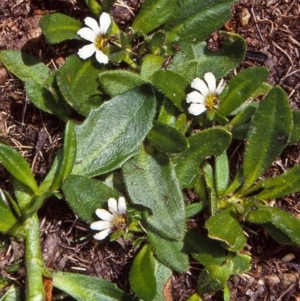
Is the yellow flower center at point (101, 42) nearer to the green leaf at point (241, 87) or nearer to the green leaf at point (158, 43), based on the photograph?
the green leaf at point (158, 43)

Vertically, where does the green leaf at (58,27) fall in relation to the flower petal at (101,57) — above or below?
above

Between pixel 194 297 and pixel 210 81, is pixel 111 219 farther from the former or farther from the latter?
pixel 210 81

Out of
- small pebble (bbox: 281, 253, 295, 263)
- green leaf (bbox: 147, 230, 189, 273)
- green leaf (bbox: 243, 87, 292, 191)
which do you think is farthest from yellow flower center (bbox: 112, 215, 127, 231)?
small pebble (bbox: 281, 253, 295, 263)

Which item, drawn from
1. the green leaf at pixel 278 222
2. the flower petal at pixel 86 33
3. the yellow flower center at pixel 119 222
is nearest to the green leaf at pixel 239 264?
the green leaf at pixel 278 222

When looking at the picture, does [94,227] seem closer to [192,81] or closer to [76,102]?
[76,102]

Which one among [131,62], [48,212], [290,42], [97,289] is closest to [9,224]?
[48,212]

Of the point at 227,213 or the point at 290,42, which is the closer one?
the point at 227,213

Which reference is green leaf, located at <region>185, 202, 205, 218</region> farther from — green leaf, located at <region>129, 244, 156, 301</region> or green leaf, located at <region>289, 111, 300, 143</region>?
green leaf, located at <region>289, 111, 300, 143</region>
